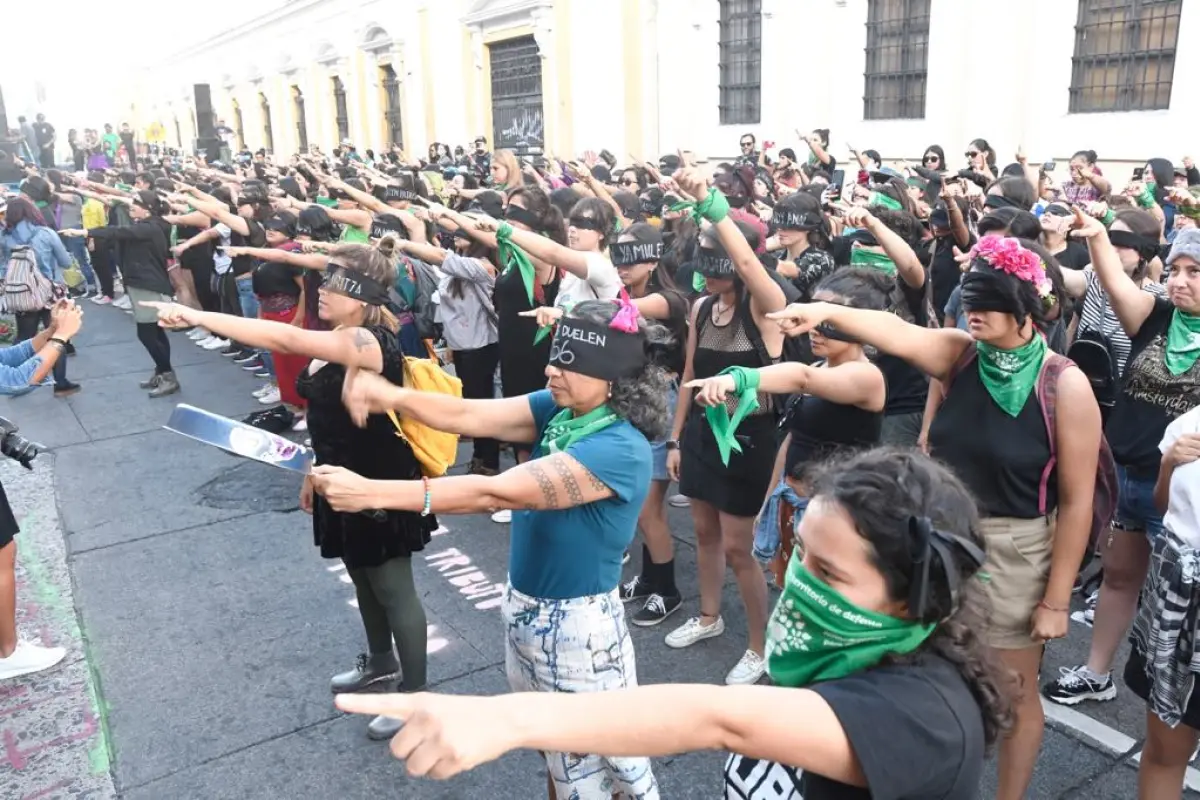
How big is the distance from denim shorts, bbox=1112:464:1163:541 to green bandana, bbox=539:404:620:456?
227 centimetres

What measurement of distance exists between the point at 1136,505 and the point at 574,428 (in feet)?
8.15

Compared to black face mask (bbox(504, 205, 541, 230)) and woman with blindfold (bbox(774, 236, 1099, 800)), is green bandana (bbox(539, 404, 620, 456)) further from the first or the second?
black face mask (bbox(504, 205, 541, 230))

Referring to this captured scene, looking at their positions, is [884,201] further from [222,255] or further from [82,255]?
[82,255]

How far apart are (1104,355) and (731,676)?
212cm

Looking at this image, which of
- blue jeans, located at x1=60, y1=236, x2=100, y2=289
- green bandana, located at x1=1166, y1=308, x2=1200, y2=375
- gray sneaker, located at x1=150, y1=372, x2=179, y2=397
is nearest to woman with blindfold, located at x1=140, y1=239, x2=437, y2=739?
green bandana, located at x1=1166, y1=308, x2=1200, y2=375

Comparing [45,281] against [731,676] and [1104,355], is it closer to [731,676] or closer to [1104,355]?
[731,676]

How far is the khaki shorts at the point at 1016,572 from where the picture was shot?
2.98m

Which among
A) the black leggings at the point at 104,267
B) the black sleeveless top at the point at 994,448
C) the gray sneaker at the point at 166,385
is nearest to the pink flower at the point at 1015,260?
the black sleeveless top at the point at 994,448

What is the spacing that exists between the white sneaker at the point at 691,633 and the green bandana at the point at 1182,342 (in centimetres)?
228

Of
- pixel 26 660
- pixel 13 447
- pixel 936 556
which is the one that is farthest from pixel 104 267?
pixel 936 556

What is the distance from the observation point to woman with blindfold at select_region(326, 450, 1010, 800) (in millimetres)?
1308

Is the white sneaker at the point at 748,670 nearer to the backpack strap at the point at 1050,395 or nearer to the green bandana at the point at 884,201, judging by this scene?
the backpack strap at the point at 1050,395

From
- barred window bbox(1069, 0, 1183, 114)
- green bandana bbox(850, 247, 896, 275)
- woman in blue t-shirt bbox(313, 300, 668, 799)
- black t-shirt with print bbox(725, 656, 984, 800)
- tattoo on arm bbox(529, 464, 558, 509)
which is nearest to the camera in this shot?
black t-shirt with print bbox(725, 656, 984, 800)

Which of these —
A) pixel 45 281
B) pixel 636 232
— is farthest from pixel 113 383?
pixel 636 232
